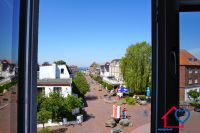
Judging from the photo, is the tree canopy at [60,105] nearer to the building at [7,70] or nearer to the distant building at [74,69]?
the distant building at [74,69]

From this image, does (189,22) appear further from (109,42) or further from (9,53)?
(109,42)

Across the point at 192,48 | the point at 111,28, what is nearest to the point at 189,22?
the point at 192,48

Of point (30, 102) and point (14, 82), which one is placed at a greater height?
point (14, 82)

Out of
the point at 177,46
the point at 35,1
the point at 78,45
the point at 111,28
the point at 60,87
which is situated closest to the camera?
the point at 177,46

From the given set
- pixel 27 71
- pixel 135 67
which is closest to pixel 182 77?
pixel 135 67

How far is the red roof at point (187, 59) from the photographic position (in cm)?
106

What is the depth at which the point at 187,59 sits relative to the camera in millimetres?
1075

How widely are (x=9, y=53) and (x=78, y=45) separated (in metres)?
1.47

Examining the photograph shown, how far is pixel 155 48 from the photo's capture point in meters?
1.05

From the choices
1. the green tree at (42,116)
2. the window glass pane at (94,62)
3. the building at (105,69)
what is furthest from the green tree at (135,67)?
the green tree at (42,116)

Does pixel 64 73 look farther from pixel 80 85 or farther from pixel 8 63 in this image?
pixel 8 63

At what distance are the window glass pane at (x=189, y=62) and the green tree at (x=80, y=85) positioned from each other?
117cm

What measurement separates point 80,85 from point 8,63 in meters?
1.20

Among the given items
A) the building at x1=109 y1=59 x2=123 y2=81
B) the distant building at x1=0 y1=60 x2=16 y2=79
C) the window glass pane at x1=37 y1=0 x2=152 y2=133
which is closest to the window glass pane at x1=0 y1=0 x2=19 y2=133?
the distant building at x1=0 y1=60 x2=16 y2=79
